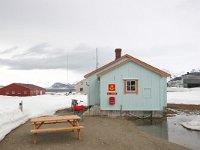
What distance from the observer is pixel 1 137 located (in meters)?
10.4

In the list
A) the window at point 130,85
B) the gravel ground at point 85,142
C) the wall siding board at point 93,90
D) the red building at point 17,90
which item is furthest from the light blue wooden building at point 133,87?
the red building at point 17,90

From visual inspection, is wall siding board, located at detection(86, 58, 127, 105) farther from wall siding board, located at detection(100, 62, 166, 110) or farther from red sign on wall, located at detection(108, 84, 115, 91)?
wall siding board, located at detection(100, 62, 166, 110)

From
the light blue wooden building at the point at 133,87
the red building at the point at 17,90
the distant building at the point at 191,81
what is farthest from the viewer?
the distant building at the point at 191,81

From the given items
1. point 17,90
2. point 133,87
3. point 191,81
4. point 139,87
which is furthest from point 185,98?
point 17,90

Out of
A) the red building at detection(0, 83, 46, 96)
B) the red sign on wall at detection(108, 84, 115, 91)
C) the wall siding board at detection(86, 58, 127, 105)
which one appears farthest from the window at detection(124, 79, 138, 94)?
the red building at detection(0, 83, 46, 96)

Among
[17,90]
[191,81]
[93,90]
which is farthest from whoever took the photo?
[191,81]

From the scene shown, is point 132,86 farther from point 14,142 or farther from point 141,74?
point 14,142

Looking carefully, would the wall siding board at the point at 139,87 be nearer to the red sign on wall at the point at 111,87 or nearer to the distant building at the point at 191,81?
the red sign on wall at the point at 111,87

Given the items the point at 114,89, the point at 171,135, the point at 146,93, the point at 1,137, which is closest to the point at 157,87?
the point at 146,93

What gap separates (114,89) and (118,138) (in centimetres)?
748

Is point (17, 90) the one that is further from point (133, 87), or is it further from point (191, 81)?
point (191, 81)

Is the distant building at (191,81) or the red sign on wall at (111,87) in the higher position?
the distant building at (191,81)

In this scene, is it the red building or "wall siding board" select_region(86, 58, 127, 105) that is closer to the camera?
"wall siding board" select_region(86, 58, 127, 105)

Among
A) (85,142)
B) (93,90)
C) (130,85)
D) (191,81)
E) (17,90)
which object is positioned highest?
(191,81)
